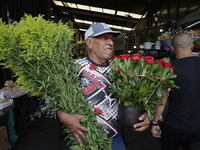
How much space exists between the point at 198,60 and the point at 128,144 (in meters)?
2.31

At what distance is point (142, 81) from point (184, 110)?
976mm

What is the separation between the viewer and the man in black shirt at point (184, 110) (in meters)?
1.58

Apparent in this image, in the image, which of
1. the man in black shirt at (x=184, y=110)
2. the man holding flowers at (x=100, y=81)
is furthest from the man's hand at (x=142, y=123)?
the man in black shirt at (x=184, y=110)

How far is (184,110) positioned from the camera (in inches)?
63.3

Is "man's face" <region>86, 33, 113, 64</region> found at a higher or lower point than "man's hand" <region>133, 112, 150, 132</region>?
higher

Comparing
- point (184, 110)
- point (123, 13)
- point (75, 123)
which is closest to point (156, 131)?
point (184, 110)

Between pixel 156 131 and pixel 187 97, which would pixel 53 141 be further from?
pixel 187 97

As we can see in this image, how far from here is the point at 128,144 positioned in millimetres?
3148

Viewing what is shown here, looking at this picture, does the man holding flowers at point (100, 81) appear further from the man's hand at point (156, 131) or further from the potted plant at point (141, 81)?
the man's hand at point (156, 131)

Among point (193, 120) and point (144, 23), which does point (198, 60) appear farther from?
point (144, 23)

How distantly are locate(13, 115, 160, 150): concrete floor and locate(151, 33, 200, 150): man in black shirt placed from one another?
1561 mm

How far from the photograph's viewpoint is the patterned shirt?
4.02 feet

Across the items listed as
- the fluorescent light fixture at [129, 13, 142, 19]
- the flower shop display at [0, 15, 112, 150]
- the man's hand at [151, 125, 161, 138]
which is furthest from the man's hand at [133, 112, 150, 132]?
the fluorescent light fixture at [129, 13, 142, 19]

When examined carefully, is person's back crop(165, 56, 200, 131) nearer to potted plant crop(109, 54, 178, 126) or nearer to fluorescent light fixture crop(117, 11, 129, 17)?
potted plant crop(109, 54, 178, 126)
